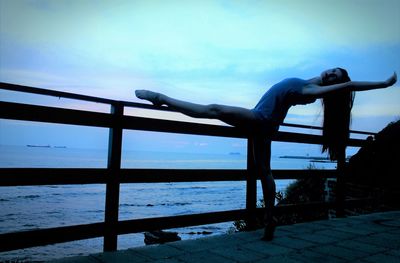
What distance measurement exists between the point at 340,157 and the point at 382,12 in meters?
4.72

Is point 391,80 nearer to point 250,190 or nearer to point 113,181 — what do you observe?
point 250,190

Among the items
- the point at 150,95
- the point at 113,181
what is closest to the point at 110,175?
the point at 113,181

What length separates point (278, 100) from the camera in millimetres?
2447

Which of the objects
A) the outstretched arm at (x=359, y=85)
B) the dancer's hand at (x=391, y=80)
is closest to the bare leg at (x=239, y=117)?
the outstretched arm at (x=359, y=85)

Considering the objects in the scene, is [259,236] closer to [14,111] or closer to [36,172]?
[36,172]

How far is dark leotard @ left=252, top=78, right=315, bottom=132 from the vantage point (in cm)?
242

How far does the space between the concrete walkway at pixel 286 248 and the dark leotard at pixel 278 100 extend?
3.22ft

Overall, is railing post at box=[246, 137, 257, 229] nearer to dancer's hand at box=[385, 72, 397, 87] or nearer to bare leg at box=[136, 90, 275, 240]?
bare leg at box=[136, 90, 275, 240]

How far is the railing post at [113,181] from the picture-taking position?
2.24 metres

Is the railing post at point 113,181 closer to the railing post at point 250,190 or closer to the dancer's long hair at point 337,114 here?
the railing post at point 250,190

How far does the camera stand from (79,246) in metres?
9.16

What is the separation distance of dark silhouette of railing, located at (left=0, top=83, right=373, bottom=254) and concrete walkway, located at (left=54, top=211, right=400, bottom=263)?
165 millimetres

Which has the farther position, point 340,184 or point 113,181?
point 340,184

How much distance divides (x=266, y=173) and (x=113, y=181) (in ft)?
4.25
